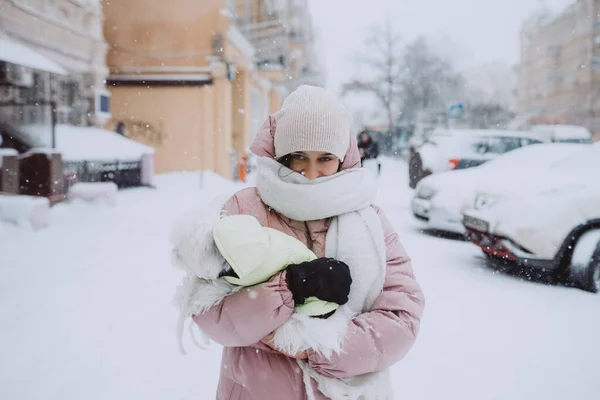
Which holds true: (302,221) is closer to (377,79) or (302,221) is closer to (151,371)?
(151,371)

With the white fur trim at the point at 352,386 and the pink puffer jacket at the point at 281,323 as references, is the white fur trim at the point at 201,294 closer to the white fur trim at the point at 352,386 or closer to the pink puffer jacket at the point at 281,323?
the pink puffer jacket at the point at 281,323

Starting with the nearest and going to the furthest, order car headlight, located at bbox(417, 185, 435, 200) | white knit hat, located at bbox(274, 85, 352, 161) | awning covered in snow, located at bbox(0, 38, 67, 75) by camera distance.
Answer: white knit hat, located at bbox(274, 85, 352, 161) → awning covered in snow, located at bbox(0, 38, 67, 75) → car headlight, located at bbox(417, 185, 435, 200)

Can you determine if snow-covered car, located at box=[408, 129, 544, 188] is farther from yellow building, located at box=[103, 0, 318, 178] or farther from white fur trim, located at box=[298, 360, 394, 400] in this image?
white fur trim, located at box=[298, 360, 394, 400]

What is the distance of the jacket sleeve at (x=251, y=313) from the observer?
1.28 metres

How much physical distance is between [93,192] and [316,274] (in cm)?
931

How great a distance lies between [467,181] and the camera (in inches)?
316

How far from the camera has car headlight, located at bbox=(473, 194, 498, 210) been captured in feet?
19.0

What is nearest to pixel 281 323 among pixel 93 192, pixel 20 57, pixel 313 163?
pixel 313 163

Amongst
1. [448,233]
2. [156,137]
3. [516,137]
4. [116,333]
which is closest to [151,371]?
[116,333]

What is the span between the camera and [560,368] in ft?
11.8

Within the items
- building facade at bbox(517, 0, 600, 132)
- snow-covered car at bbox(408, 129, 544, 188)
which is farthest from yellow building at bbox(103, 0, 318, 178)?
building facade at bbox(517, 0, 600, 132)

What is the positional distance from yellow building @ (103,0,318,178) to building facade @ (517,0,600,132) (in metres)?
43.4

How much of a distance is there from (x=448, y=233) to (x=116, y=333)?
643 centimetres

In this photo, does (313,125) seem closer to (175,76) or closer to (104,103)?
(104,103)
